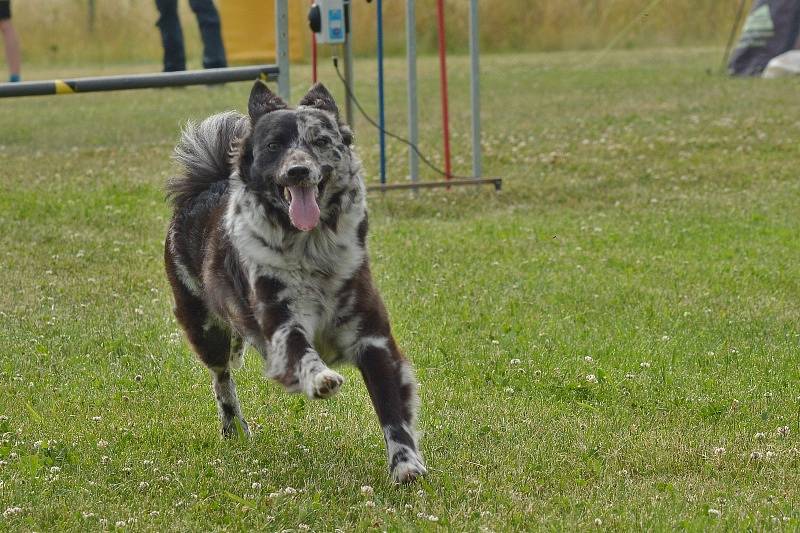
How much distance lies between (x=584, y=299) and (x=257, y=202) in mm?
3616

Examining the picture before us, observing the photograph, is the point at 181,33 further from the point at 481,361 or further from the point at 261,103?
the point at 261,103

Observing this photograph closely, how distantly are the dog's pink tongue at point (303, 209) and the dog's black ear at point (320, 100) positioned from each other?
1.83ft

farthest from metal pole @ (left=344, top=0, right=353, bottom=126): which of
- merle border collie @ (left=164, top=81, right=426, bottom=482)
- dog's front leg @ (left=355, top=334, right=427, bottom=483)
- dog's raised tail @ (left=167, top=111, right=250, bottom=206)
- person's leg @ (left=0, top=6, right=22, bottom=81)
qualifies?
person's leg @ (left=0, top=6, right=22, bottom=81)

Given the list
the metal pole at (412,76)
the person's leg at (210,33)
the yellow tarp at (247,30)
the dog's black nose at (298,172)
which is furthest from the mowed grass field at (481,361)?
the yellow tarp at (247,30)

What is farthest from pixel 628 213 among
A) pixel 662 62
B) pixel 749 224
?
pixel 662 62

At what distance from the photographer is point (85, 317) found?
27.0 ft

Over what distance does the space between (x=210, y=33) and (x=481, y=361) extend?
12781 millimetres

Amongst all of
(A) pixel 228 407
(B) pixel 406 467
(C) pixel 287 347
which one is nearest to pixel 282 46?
(A) pixel 228 407

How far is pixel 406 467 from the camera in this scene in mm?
4977

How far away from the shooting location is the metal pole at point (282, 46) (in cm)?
1046

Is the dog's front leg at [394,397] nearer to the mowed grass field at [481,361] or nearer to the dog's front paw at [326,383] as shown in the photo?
the mowed grass field at [481,361]

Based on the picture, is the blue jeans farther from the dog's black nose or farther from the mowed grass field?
the dog's black nose

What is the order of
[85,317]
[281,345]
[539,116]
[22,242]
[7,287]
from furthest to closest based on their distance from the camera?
[539,116], [22,242], [7,287], [85,317], [281,345]

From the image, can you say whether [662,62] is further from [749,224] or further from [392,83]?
[749,224]
